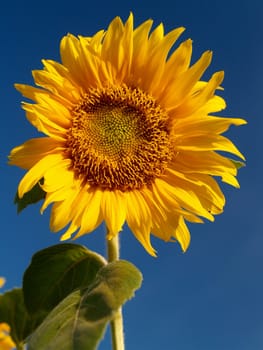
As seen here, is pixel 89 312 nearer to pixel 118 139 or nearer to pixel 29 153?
pixel 29 153

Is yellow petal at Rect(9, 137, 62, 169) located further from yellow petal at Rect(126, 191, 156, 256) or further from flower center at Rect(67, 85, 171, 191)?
yellow petal at Rect(126, 191, 156, 256)

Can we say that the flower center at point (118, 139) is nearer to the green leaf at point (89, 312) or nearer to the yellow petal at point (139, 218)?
the yellow petal at point (139, 218)

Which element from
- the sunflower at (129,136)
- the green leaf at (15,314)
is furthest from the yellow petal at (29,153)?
the green leaf at (15,314)

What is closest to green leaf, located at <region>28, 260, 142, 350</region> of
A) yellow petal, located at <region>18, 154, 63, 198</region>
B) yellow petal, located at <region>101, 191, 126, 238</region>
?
yellow petal, located at <region>101, 191, 126, 238</region>

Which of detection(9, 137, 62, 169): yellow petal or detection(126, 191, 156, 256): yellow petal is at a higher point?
detection(9, 137, 62, 169): yellow petal

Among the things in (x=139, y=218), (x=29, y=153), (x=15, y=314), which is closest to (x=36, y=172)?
(x=29, y=153)

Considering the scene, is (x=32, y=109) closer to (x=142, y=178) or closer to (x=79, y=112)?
(x=79, y=112)

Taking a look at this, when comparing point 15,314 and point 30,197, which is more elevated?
point 30,197
